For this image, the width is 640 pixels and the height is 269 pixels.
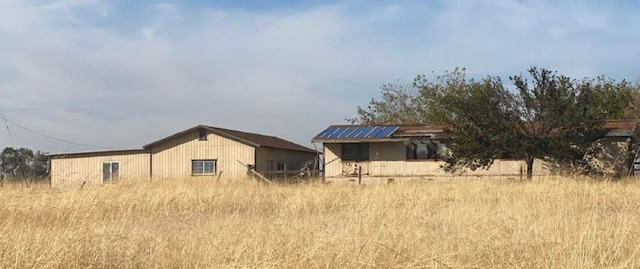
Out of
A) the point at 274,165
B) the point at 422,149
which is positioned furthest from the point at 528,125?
the point at 274,165

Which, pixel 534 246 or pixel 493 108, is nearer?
pixel 534 246

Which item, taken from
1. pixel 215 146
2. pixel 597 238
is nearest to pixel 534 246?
pixel 597 238

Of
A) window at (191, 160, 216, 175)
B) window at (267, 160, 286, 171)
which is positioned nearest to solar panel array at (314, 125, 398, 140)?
window at (267, 160, 286, 171)

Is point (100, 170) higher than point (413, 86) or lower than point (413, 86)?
lower

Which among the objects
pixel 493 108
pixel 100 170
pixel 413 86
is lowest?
pixel 100 170

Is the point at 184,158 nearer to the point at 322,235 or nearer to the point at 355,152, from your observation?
the point at 355,152

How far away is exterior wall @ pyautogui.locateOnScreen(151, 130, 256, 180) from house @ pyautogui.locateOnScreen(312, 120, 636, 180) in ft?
17.1

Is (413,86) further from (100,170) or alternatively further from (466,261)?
(466,261)

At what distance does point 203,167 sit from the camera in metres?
36.3

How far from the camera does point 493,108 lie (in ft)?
88.5

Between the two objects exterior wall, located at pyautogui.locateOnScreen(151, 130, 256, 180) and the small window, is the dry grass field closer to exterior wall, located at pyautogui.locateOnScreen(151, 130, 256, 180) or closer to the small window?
exterior wall, located at pyautogui.locateOnScreen(151, 130, 256, 180)

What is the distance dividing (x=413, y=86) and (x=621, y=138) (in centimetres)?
2480

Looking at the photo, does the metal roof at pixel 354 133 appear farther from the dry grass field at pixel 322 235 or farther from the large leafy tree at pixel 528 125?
the dry grass field at pixel 322 235

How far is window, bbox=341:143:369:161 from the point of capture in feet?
107
